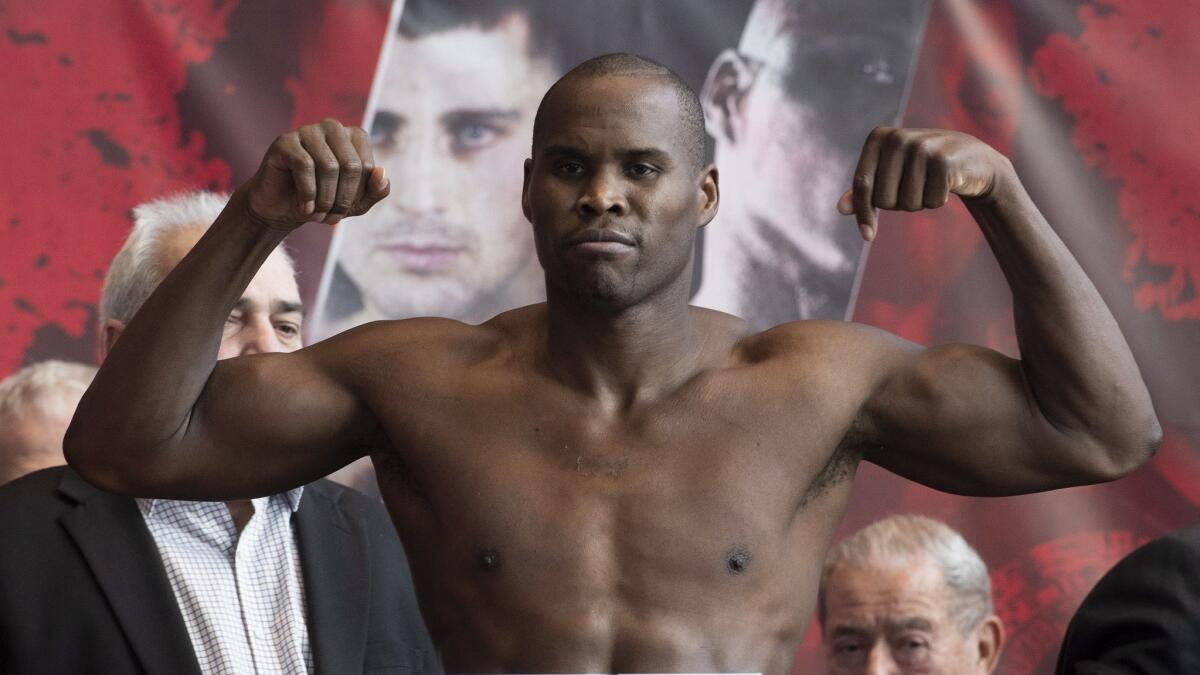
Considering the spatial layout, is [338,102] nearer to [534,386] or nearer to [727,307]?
[727,307]

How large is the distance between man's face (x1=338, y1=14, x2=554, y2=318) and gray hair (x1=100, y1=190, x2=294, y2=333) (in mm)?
451

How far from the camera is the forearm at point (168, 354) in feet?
5.47

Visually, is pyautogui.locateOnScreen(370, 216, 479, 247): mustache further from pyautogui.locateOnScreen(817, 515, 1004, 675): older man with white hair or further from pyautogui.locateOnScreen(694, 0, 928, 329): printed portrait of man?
pyautogui.locateOnScreen(817, 515, 1004, 675): older man with white hair

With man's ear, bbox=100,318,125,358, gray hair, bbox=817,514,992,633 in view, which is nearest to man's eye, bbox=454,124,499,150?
man's ear, bbox=100,318,125,358

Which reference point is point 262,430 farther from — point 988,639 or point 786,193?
point 786,193

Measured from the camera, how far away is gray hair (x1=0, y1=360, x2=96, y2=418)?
2.62 m

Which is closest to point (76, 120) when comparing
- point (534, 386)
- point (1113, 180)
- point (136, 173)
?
point (136, 173)

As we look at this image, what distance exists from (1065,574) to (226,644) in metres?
1.48

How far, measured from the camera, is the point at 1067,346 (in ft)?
5.51

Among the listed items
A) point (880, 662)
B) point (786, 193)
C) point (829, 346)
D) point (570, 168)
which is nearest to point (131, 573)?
point (570, 168)

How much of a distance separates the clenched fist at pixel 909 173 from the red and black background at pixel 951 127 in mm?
1283

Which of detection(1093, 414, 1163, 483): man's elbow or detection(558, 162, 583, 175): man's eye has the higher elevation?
detection(558, 162, 583, 175): man's eye

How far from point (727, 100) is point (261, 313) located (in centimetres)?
97

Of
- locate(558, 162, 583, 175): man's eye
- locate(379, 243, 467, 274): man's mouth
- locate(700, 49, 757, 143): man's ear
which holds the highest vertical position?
locate(700, 49, 757, 143): man's ear
